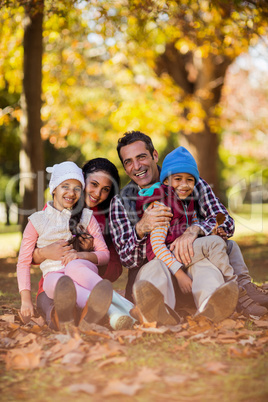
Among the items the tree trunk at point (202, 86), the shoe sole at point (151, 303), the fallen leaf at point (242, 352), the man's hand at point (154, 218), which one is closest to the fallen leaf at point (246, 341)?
the fallen leaf at point (242, 352)

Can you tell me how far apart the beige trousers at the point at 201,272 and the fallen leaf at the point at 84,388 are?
4.05ft

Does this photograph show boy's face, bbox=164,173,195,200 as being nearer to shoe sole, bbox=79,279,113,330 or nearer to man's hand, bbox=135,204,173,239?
man's hand, bbox=135,204,173,239

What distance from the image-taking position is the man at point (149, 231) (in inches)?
146

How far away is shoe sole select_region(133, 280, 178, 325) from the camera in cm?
343

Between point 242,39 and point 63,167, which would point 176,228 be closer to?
point 63,167

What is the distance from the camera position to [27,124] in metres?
8.94

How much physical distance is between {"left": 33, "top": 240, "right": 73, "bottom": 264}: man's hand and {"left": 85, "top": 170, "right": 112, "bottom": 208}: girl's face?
607 mm

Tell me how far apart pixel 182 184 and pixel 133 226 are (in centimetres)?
61

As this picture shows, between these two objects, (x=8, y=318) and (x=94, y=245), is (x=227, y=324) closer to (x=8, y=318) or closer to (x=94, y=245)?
(x=94, y=245)

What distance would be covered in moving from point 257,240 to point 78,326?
10.3 meters

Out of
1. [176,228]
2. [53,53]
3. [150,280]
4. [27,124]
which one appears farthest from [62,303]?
[53,53]

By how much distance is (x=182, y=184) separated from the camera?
4234 mm

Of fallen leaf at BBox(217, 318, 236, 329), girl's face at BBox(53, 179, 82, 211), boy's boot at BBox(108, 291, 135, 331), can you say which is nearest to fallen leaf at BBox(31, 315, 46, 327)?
boy's boot at BBox(108, 291, 135, 331)

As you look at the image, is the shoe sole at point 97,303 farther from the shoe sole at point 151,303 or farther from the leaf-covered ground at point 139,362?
the shoe sole at point 151,303
